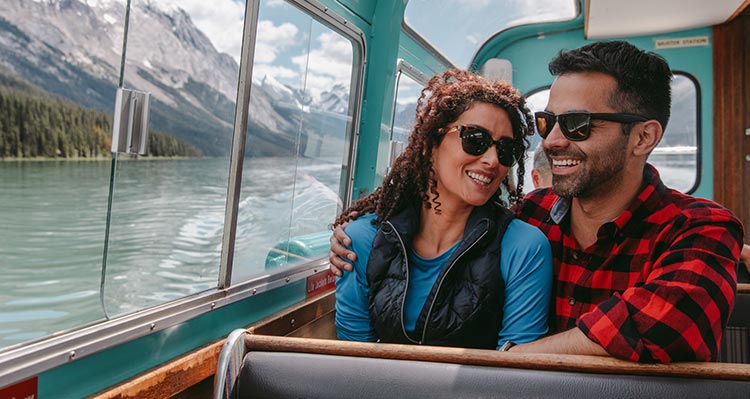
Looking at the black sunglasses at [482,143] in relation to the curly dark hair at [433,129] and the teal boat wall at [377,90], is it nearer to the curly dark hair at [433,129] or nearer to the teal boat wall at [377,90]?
the curly dark hair at [433,129]

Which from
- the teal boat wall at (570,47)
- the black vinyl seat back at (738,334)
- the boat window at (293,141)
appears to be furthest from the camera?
the teal boat wall at (570,47)

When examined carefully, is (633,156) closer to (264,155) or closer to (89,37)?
(264,155)

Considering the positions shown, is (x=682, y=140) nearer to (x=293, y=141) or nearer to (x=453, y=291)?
(x=293, y=141)

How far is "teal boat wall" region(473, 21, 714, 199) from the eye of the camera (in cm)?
457

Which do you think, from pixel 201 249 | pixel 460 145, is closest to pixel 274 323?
pixel 201 249

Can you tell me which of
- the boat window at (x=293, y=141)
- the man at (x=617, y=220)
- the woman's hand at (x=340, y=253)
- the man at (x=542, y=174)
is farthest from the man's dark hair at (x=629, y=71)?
the man at (x=542, y=174)

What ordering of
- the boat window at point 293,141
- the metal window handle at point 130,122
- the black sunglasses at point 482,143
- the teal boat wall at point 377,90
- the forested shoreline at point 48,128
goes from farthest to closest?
1. the teal boat wall at point 377,90
2. the boat window at point 293,141
3. the black sunglasses at point 482,143
4. the metal window handle at point 130,122
5. the forested shoreline at point 48,128

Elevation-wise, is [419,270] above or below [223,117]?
below

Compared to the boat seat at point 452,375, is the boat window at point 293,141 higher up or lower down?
higher up

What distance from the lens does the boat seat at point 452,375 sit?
3.81ft

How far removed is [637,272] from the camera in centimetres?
164

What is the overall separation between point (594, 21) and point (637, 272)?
3396 millimetres

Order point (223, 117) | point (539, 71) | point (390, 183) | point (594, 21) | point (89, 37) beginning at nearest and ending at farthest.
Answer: point (89, 37) → point (390, 183) → point (223, 117) → point (594, 21) → point (539, 71)

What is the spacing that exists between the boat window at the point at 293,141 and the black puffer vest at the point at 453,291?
0.72 m
